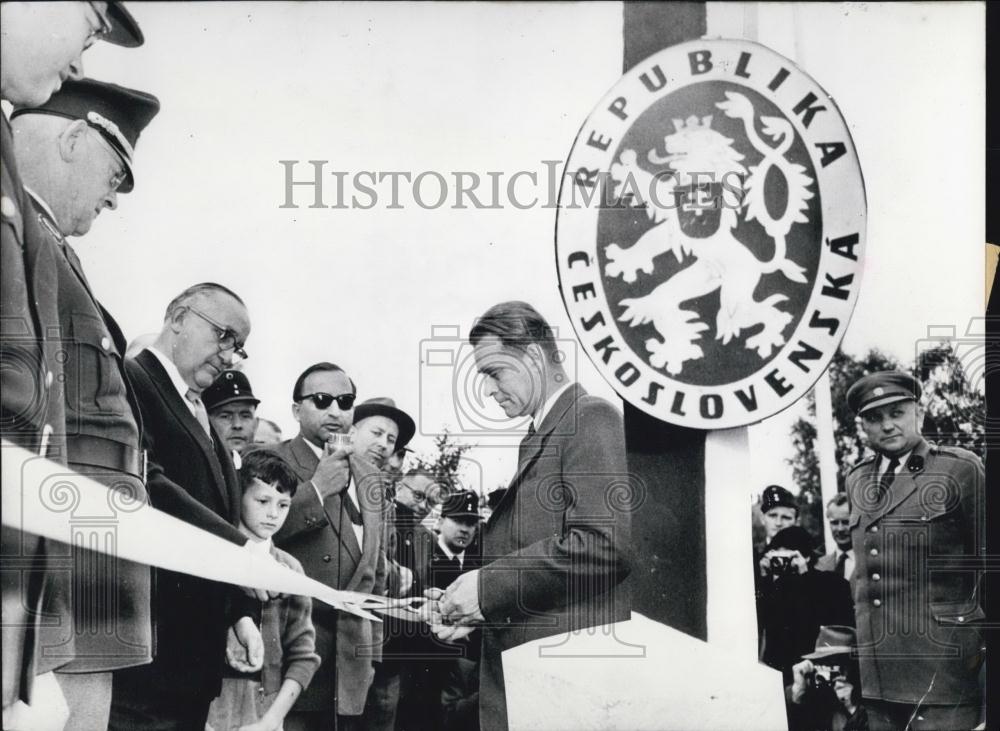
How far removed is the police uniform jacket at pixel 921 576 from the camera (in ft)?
14.9

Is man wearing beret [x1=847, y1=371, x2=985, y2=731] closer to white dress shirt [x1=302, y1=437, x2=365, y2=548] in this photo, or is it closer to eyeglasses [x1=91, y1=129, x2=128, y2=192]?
white dress shirt [x1=302, y1=437, x2=365, y2=548]

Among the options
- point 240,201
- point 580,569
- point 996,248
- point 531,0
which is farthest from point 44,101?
point 996,248

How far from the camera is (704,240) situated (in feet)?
15.2

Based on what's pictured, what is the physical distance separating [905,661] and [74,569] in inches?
135

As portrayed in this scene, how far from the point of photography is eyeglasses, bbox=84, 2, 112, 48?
4496 mm

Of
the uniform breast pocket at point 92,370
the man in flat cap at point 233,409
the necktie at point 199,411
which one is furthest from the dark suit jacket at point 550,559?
the uniform breast pocket at point 92,370

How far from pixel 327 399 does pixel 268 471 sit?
15.2 inches

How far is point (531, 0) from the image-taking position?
462cm

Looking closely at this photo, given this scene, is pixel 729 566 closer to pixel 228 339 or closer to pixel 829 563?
pixel 829 563

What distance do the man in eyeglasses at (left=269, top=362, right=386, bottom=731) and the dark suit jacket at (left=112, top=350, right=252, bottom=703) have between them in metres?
0.27

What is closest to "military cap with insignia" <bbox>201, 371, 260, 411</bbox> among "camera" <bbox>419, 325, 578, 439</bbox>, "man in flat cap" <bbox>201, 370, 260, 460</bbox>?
"man in flat cap" <bbox>201, 370, 260, 460</bbox>

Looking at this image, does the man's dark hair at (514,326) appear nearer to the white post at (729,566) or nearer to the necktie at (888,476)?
the white post at (729,566)

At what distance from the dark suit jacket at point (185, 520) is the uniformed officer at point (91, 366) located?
6 centimetres

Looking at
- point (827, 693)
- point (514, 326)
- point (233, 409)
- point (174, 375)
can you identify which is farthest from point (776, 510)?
point (174, 375)
